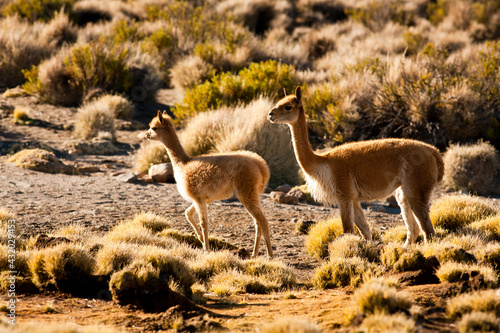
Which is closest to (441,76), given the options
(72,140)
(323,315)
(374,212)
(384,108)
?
(384,108)

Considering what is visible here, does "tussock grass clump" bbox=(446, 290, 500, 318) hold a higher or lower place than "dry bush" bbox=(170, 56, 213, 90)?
higher

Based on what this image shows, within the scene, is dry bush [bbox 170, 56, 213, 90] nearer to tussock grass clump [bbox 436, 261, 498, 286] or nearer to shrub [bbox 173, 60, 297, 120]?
shrub [bbox 173, 60, 297, 120]

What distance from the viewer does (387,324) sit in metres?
3.53

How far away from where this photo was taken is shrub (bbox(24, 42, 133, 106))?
53.8ft

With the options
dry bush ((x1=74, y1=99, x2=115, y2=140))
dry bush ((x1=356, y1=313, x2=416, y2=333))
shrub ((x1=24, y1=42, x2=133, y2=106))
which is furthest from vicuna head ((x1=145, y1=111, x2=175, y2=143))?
shrub ((x1=24, y1=42, x2=133, y2=106))

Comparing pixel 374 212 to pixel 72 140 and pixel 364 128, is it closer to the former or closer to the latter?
pixel 364 128

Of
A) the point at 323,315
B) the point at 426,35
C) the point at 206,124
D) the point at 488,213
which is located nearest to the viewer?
the point at 323,315

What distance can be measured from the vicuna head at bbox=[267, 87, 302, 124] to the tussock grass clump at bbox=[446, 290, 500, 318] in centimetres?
327

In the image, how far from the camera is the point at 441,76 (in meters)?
13.5

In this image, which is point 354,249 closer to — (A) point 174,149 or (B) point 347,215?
(B) point 347,215

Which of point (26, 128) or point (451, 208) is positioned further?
point (26, 128)

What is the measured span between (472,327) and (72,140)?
1180cm

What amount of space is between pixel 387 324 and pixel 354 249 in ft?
8.49

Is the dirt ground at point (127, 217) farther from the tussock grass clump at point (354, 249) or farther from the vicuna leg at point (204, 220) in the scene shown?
the vicuna leg at point (204, 220)
